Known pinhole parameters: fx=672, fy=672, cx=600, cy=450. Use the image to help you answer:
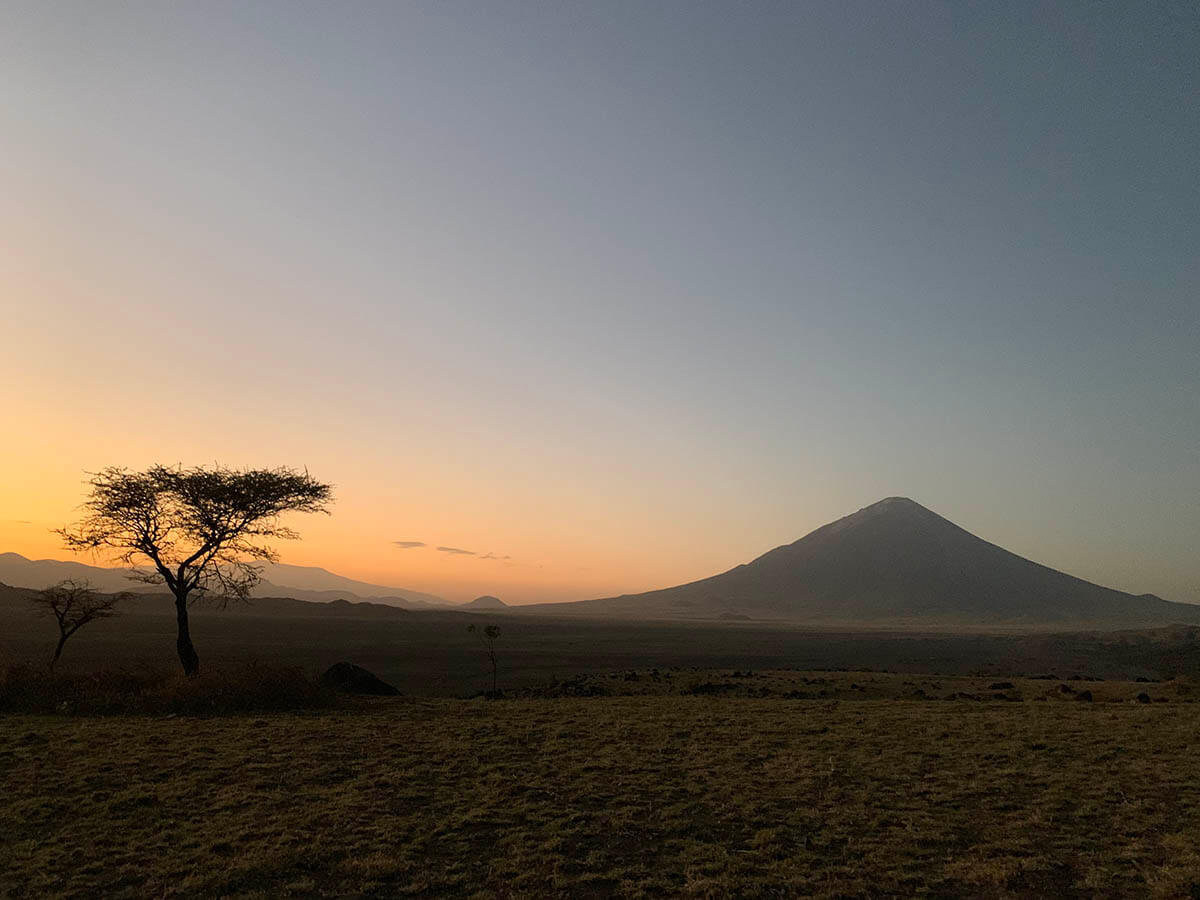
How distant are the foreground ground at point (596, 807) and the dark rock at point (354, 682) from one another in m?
5.99

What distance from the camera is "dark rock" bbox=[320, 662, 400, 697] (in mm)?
25312

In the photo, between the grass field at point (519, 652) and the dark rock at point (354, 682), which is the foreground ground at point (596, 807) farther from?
the grass field at point (519, 652)

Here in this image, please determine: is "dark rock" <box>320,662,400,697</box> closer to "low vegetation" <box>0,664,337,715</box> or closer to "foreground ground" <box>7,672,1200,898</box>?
"low vegetation" <box>0,664,337,715</box>

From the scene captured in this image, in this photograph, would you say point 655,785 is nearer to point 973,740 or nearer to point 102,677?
point 973,740

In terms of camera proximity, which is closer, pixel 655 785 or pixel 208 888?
pixel 208 888

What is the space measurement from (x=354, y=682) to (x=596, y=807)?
17607 mm

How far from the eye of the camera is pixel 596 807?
11.2m

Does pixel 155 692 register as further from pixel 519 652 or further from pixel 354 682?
pixel 519 652

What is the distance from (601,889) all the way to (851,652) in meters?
74.1

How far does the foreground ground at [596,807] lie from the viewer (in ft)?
27.1

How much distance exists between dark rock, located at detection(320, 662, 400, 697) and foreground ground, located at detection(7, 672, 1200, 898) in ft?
19.6

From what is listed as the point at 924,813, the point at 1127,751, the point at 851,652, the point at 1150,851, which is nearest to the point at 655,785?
the point at 924,813

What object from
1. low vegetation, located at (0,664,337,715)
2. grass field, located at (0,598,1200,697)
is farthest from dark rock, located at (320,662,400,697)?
grass field, located at (0,598,1200,697)

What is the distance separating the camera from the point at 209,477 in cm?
2667
